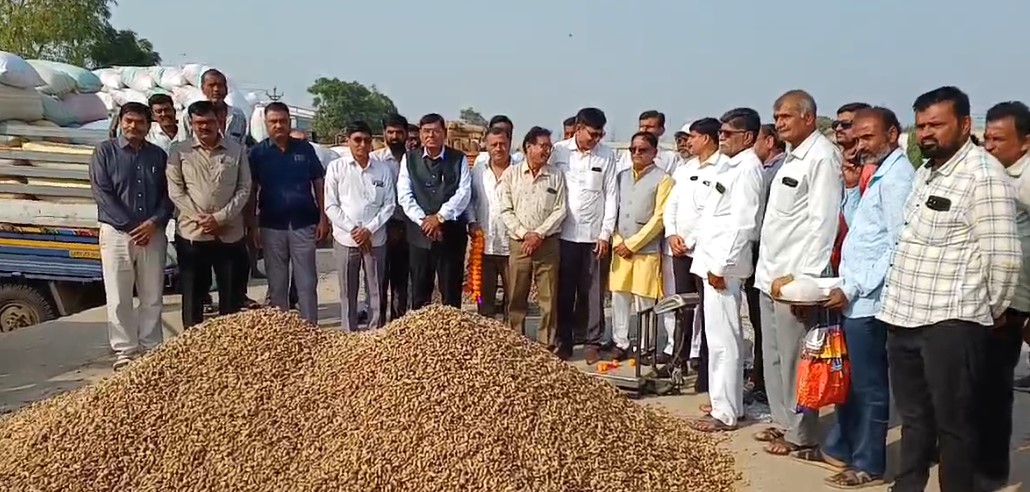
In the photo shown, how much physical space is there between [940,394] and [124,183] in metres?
4.60

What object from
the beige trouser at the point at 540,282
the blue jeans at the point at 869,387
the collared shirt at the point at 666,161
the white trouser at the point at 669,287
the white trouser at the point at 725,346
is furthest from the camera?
the collared shirt at the point at 666,161

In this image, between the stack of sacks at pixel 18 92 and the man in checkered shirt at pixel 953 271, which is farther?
the stack of sacks at pixel 18 92

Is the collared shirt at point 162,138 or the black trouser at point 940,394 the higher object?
the collared shirt at point 162,138

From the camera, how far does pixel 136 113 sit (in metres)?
5.41

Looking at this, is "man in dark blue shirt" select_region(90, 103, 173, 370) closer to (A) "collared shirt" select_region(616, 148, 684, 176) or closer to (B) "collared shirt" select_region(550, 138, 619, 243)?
(B) "collared shirt" select_region(550, 138, 619, 243)

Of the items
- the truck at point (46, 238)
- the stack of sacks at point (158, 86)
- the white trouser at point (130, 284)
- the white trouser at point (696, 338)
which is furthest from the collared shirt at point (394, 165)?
the stack of sacks at point (158, 86)

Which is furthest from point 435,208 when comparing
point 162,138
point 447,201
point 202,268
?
point 162,138

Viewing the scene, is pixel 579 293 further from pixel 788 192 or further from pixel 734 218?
pixel 788 192

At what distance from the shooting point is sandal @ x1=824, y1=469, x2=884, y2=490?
3.66 meters

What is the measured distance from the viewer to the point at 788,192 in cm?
390

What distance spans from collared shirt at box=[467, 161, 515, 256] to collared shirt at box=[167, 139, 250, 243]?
1607 millimetres

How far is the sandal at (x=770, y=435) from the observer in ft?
13.7

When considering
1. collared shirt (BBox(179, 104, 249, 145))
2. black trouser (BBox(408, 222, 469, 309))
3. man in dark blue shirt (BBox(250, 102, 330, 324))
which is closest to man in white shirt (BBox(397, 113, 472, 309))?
black trouser (BBox(408, 222, 469, 309))

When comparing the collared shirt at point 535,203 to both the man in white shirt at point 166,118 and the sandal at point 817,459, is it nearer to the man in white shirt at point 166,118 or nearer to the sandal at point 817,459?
the sandal at point 817,459
